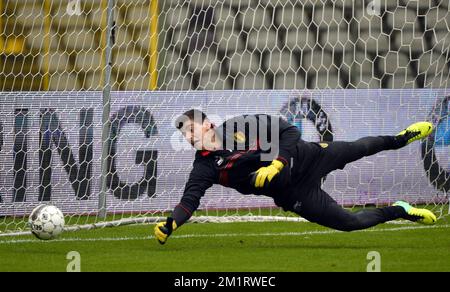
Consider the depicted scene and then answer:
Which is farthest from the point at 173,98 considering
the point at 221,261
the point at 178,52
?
the point at 221,261

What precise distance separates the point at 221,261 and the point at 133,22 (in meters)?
5.60

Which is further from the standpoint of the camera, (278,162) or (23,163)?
(23,163)

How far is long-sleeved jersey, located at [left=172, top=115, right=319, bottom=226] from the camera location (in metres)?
9.03

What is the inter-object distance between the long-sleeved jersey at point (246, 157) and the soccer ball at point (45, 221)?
4.30 ft

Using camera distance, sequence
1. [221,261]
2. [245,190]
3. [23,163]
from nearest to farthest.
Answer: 1. [221,261]
2. [245,190]
3. [23,163]

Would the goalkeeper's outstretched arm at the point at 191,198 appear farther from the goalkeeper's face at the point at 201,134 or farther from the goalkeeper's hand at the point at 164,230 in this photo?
the goalkeeper's face at the point at 201,134

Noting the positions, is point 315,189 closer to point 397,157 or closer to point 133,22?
point 397,157

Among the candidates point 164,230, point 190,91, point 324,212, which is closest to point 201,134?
point 164,230

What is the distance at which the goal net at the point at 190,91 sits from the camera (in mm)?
12242

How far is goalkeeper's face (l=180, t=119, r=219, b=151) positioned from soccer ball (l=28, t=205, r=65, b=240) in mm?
1454

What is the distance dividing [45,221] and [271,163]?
2094 millimetres

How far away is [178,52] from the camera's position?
13.3 m

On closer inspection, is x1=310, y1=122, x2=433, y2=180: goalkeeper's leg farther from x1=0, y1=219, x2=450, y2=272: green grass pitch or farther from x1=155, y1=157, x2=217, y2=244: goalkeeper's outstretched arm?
x1=155, y1=157, x2=217, y2=244: goalkeeper's outstretched arm

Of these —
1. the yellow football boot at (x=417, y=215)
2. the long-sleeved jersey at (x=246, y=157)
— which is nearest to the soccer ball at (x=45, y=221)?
the long-sleeved jersey at (x=246, y=157)
